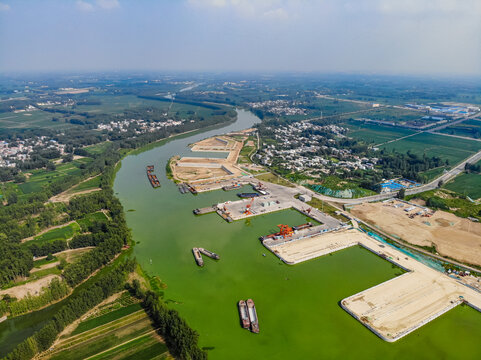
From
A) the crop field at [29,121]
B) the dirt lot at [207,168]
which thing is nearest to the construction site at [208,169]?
the dirt lot at [207,168]

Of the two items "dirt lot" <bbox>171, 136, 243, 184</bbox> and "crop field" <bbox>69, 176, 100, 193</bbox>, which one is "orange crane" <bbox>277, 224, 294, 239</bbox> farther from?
"crop field" <bbox>69, 176, 100, 193</bbox>

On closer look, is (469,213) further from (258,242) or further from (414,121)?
(414,121)

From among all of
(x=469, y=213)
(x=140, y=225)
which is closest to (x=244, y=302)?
(x=140, y=225)

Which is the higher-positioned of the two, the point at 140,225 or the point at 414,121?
the point at 414,121

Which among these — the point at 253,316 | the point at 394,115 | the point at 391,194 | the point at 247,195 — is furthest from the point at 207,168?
the point at 394,115

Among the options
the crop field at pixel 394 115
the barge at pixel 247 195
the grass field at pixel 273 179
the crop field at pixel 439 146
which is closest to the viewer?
the barge at pixel 247 195

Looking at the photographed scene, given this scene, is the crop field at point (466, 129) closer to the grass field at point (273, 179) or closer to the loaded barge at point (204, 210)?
the grass field at point (273, 179)

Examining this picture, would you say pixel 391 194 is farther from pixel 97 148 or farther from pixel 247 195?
pixel 97 148
